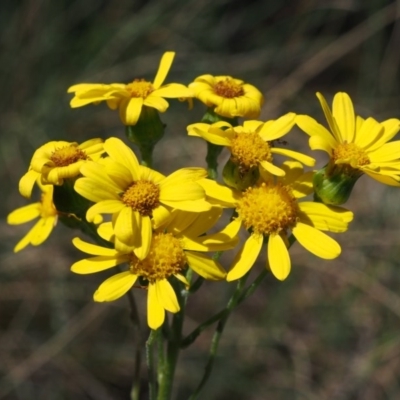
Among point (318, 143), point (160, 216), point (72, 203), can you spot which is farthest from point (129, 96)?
point (318, 143)

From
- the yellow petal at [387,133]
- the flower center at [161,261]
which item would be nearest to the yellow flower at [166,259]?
the flower center at [161,261]

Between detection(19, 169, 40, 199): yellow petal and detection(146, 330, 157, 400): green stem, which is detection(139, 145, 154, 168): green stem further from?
detection(146, 330, 157, 400): green stem

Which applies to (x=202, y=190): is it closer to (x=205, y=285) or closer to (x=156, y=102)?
(x=156, y=102)

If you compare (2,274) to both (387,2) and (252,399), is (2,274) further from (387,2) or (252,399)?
(387,2)

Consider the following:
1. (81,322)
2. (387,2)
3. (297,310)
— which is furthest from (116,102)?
(387,2)

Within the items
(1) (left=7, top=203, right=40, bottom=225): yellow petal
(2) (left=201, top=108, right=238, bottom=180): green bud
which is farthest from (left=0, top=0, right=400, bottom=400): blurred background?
(2) (left=201, top=108, right=238, bottom=180): green bud

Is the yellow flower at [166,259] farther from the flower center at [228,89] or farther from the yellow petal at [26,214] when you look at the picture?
the yellow petal at [26,214]

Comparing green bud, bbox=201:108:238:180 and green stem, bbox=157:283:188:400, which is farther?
green bud, bbox=201:108:238:180
